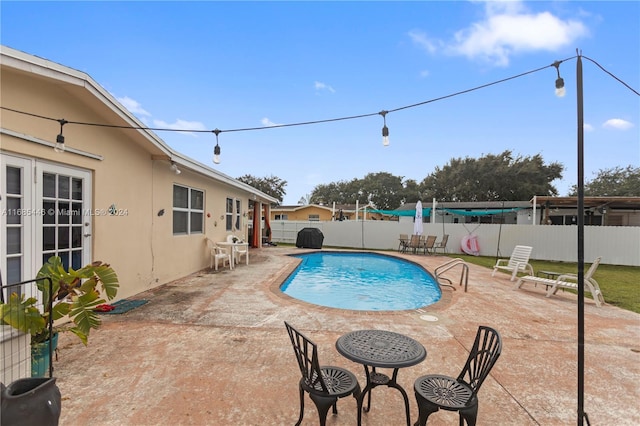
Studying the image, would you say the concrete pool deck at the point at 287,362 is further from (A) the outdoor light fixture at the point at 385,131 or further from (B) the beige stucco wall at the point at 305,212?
(B) the beige stucco wall at the point at 305,212

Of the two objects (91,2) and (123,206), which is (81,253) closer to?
(123,206)

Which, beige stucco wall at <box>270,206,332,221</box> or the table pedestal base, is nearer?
the table pedestal base

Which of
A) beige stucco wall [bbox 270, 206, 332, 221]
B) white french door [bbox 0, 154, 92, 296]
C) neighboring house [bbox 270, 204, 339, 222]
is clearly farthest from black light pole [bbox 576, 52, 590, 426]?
beige stucco wall [bbox 270, 206, 332, 221]

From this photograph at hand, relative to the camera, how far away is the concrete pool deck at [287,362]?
2596mm

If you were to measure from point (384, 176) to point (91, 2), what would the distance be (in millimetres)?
43140

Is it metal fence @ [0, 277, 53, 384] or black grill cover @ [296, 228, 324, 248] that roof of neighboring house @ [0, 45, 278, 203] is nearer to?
metal fence @ [0, 277, 53, 384]

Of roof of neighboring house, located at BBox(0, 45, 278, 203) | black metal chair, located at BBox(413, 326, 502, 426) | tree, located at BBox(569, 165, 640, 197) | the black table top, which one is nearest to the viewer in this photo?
black metal chair, located at BBox(413, 326, 502, 426)

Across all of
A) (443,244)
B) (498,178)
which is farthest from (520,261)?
(498,178)

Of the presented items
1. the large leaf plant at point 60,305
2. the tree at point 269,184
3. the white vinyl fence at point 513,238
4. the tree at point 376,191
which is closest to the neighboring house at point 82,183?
the large leaf plant at point 60,305

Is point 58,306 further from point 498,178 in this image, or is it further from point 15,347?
point 498,178

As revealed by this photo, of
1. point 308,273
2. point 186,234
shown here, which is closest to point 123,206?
point 186,234

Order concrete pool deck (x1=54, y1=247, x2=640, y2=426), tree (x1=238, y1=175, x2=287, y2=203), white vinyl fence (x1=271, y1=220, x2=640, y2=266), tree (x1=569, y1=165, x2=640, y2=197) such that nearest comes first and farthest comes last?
1. concrete pool deck (x1=54, y1=247, x2=640, y2=426)
2. white vinyl fence (x1=271, y1=220, x2=640, y2=266)
3. tree (x1=569, y1=165, x2=640, y2=197)
4. tree (x1=238, y1=175, x2=287, y2=203)

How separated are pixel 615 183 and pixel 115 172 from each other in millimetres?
48019

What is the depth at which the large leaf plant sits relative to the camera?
2.48 metres
